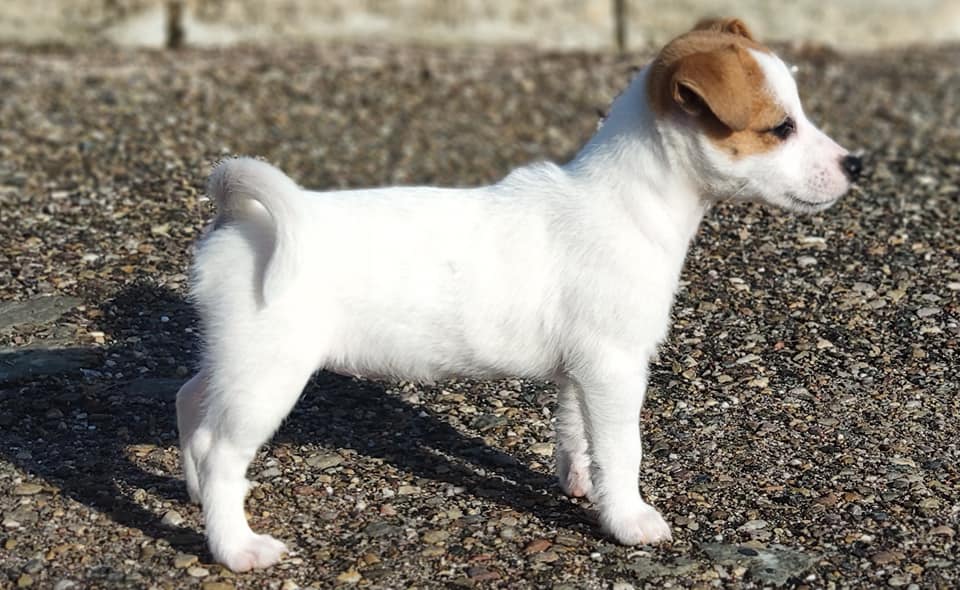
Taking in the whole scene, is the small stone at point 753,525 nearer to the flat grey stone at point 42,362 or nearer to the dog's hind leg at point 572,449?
the dog's hind leg at point 572,449

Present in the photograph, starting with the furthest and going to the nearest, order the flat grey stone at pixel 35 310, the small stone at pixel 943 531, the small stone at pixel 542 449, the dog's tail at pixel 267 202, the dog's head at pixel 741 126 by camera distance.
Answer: the flat grey stone at pixel 35 310 < the small stone at pixel 542 449 < the small stone at pixel 943 531 < the dog's head at pixel 741 126 < the dog's tail at pixel 267 202

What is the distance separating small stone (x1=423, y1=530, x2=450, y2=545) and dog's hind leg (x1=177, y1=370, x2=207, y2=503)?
0.73m

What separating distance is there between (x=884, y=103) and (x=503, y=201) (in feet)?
22.2

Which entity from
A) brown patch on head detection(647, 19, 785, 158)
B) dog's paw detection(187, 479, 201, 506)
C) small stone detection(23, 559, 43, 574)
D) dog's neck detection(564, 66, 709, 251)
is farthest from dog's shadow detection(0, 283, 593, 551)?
brown patch on head detection(647, 19, 785, 158)

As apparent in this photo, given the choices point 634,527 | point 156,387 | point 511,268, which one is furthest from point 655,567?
point 156,387

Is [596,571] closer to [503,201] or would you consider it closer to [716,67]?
[503,201]

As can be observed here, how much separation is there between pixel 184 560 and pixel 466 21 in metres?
7.92

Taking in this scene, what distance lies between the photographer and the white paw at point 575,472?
4684 mm

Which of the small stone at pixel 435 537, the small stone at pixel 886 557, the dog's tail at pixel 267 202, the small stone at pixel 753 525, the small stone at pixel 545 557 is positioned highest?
the dog's tail at pixel 267 202

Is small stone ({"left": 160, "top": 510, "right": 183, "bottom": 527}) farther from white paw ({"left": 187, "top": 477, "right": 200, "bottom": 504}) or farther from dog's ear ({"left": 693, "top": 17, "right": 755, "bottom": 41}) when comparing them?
dog's ear ({"left": 693, "top": 17, "right": 755, "bottom": 41})

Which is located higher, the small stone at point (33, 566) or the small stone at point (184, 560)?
A: the small stone at point (184, 560)

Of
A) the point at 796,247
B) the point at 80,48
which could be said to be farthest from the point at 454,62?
the point at 796,247

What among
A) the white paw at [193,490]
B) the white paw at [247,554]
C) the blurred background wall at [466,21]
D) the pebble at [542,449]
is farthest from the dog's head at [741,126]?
the blurred background wall at [466,21]

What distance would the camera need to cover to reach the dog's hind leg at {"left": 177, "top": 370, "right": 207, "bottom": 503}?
4352 millimetres
